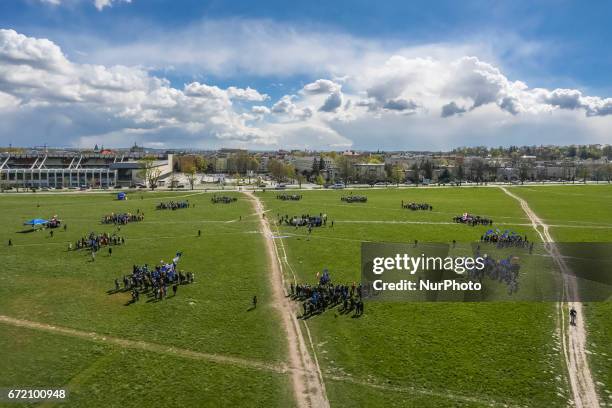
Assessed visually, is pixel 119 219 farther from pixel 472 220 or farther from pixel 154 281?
pixel 472 220

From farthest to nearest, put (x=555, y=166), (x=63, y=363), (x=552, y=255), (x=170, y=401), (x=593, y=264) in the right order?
(x=555, y=166)
(x=552, y=255)
(x=593, y=264)
(x=63, y=363)
(x=170, y=401)

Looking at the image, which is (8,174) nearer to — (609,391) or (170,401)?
(170,401)

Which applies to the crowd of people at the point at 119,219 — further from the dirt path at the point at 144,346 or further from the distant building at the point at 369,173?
the distant building at the point at 369,173

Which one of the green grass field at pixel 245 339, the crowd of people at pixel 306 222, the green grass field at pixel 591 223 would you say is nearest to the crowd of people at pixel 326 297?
the green grass field at pixel 245 339

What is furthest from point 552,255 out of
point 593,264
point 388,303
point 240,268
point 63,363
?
point 63,363

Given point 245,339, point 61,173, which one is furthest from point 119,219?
point 61,173
